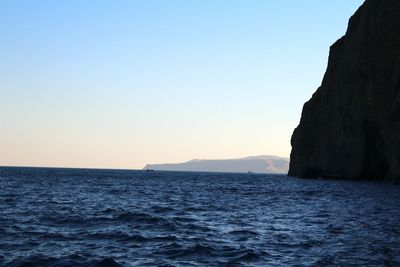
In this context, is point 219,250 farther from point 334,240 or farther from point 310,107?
point 310,107

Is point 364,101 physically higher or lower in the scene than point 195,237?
higher

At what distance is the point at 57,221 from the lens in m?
27.2

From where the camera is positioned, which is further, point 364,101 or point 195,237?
point 364,101

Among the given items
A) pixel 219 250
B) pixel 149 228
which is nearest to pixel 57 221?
pixel 149 228

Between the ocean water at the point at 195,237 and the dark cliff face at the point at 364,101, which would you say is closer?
the ocean water at the point at 195,237

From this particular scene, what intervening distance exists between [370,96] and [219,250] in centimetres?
7721

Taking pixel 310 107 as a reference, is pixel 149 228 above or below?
below

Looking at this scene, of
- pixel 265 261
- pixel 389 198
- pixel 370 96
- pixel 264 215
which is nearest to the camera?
pixel 265 261

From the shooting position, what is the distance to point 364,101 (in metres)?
90.9

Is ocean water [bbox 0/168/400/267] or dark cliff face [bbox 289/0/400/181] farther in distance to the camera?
dark cliff face [bbox 289/0/400/181]

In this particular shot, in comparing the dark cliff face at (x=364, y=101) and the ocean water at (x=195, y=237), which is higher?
the dark cliff face at (x=364, y=101)

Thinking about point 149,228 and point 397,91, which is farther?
point 397,91

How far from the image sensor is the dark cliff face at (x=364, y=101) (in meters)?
84.1

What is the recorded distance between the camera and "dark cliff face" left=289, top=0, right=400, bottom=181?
8406cm
